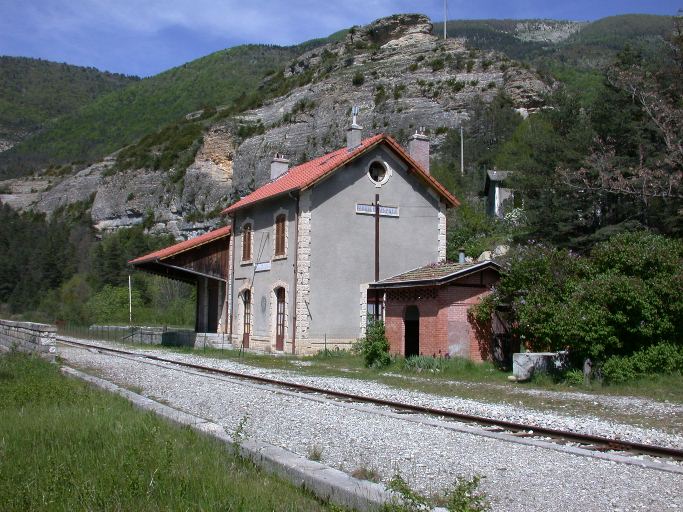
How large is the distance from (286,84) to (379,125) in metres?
26.8

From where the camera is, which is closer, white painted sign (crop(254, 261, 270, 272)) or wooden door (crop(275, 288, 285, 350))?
wooden door (crop(275, 288, 285, 350))

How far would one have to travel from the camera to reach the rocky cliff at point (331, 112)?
222ft

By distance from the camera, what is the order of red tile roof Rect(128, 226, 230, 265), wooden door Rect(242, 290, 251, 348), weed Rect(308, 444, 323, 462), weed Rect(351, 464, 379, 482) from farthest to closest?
red tile roof Rect(128, 226, 230, 265) < wooden door Rect(242, 290, 251, 348) < weed Rect(308, 444, 323, 462) < weed Rect(351, 464, 379, 482)

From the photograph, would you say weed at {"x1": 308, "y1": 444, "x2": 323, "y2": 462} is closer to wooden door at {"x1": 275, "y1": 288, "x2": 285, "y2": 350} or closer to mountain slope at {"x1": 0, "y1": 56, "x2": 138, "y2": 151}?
wooden door at {"x1": 275, "y1": 288, "x2": 285, "y2": 350}

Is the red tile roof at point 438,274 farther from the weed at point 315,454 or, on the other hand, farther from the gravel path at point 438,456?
the weed at point 315,454

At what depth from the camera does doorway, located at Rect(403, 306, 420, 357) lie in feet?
69.2

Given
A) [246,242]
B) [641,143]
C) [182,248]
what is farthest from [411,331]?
[641,143]

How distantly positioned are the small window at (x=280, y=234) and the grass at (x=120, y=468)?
17.9 metres

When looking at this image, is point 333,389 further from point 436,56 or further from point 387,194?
point 436,56

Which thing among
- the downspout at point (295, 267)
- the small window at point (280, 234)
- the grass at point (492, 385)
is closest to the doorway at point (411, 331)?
the grass at point (492, 385)

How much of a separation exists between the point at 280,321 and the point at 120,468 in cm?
2078

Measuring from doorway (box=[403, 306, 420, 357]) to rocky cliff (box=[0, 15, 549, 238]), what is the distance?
142 ft

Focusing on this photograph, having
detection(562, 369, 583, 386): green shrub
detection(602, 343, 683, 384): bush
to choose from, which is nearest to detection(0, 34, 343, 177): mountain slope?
detection(562, 369, 583, 386): green shrub

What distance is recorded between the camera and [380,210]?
85.0ft
